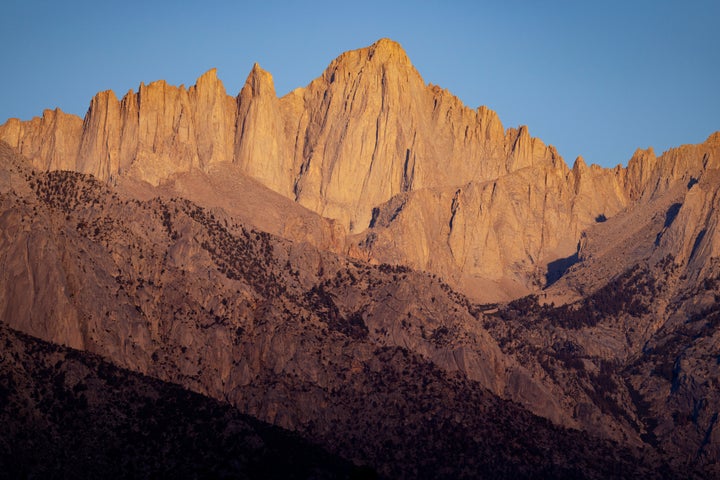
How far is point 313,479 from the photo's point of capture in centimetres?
19950

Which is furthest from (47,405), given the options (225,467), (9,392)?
(225,467)

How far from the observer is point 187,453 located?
198250mm

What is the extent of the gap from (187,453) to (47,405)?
48.7 ft

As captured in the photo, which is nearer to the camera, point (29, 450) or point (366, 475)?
point (366, 475)

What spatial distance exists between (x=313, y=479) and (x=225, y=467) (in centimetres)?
916

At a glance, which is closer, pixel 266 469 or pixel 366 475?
pixel 366 475

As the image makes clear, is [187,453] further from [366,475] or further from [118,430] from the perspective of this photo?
[366,475]

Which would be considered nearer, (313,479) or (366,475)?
(366,475)

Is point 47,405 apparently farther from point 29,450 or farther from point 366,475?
point 366,475

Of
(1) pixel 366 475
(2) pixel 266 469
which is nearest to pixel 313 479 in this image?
(2) pixel 266 469

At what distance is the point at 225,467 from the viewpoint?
197 meters

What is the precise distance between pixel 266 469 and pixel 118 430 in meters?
15.3

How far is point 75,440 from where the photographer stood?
640ft

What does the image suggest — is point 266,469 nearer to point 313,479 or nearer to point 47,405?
point 313,479
